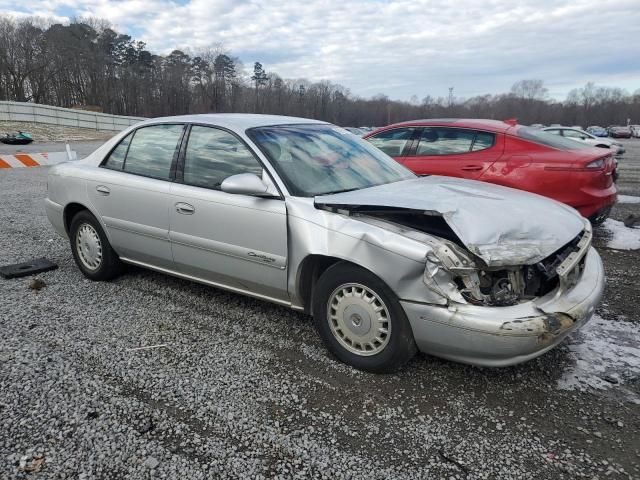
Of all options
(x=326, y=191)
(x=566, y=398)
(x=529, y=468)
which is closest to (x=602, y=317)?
(x=566, y=398)

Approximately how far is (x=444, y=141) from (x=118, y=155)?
393 centimetres

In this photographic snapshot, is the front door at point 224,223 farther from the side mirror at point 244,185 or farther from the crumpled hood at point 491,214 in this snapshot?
the crumpled hood at point 491,214

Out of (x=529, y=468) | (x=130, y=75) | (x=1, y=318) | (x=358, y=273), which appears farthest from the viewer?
(x=130, y=75)

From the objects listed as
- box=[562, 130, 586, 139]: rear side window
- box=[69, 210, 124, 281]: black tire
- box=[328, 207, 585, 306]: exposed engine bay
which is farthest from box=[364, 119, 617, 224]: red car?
box=[562, 130, 586, 139]: rear side window

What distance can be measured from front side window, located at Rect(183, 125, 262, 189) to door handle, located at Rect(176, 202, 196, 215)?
0.18 metres

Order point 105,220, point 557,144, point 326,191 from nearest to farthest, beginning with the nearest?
1. point 326,191
2. point 105,220
3. point 557,144

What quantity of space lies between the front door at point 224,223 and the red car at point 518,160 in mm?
3240

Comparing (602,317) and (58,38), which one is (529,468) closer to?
(602,317)

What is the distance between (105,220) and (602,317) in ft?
14.0

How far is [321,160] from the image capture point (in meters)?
3.55

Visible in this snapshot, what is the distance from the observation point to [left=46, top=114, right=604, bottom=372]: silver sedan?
2543 millimetres

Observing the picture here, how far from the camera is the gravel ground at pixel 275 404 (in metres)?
2.16

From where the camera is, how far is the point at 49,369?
292 cm

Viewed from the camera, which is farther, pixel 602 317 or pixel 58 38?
pixel 58 38
